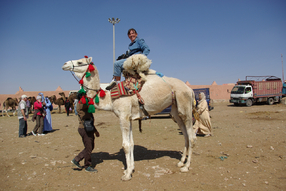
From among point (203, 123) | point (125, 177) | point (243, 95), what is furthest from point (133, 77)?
point (243, 95)

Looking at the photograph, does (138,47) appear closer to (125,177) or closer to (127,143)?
(127,143)

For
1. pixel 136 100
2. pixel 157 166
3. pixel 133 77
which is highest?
→ pixel 133 77

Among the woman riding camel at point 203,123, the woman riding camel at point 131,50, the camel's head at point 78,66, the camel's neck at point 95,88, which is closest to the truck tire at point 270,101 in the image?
the woman riding camel at point 203,123

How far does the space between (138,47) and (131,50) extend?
23 cm

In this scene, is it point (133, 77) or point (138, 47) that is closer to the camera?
point (133, 77)

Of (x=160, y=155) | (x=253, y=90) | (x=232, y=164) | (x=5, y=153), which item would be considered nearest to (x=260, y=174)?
(x=232, y=164)

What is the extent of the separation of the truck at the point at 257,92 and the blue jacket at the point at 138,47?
21.3 meters

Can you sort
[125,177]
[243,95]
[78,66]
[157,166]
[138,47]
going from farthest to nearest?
[243,95] → [157,166] → [138,47] → [78,66] → [125,177]

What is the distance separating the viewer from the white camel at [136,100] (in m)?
4.01

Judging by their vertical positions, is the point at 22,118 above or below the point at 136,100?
below

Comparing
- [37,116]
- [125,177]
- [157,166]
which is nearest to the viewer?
[125,177]

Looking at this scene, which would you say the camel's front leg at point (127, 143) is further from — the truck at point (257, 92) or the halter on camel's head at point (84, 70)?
the truck at point (257, 92)

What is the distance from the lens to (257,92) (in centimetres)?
2231

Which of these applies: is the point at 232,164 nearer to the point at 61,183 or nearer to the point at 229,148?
the point at 229,148
